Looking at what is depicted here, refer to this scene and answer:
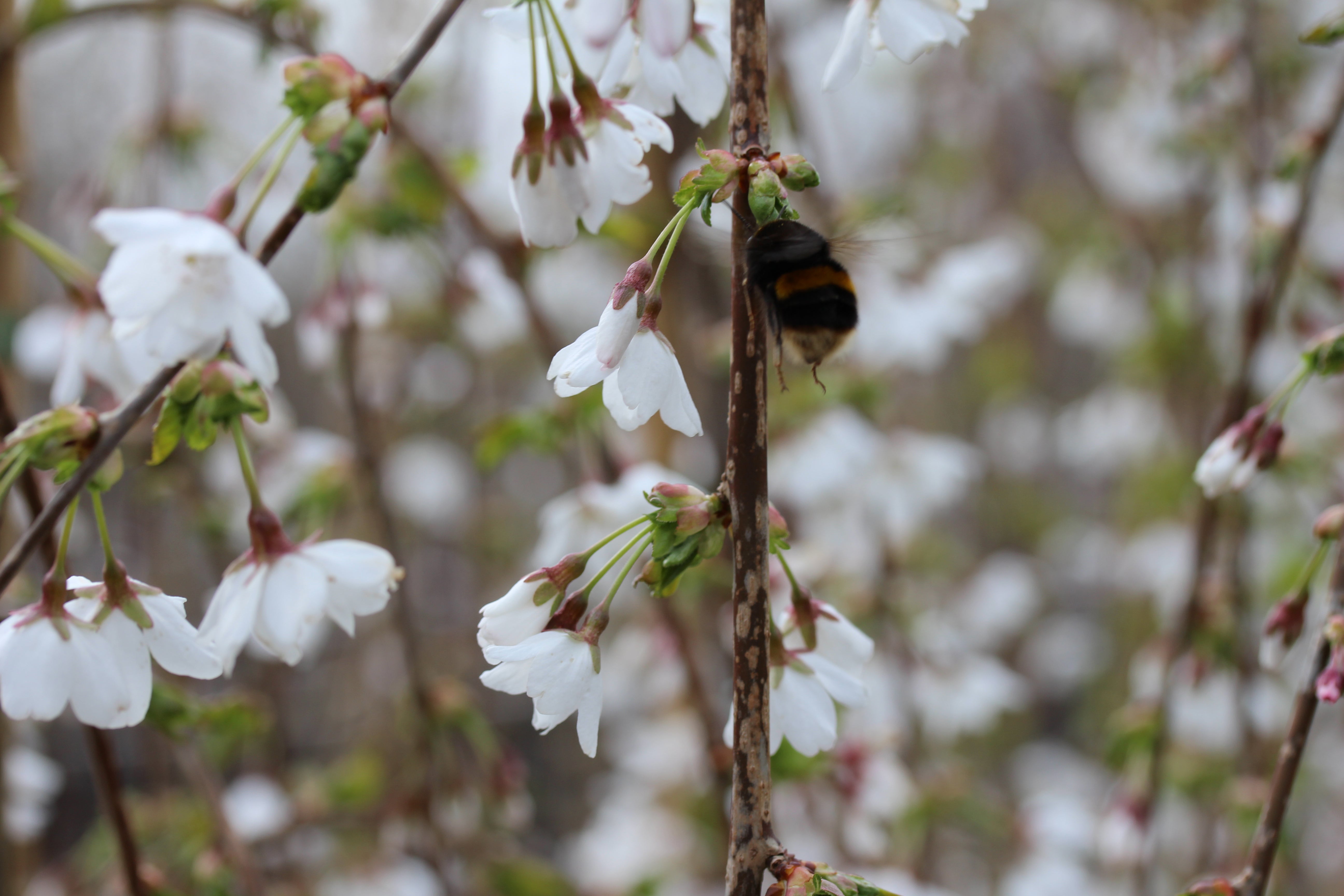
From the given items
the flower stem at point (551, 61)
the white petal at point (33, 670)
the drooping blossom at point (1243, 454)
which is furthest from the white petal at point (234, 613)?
the drooping blossom at point (1243, 454)

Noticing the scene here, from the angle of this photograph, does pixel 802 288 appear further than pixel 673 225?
Yes

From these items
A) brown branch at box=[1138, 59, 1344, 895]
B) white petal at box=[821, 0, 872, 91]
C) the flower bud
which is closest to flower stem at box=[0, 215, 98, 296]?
the flower bud

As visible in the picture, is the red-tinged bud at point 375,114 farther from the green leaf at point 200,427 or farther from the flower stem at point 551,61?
the green leaf at point 200,427

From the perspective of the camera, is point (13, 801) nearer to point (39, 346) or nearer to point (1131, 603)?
point (39, 346)

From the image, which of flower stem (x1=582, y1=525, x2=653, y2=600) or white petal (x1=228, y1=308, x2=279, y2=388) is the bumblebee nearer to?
flower stem (x1=582, y1=525, x2=653, y2=600)

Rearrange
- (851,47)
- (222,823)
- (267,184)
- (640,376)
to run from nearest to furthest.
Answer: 1. (267,184)
2. (640,376)
3. (851,47)
4. (222,823)

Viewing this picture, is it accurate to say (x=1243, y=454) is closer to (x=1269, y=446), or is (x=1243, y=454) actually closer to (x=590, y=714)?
(x=1269, y=446)

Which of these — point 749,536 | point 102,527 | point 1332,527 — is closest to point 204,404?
point 102,527
